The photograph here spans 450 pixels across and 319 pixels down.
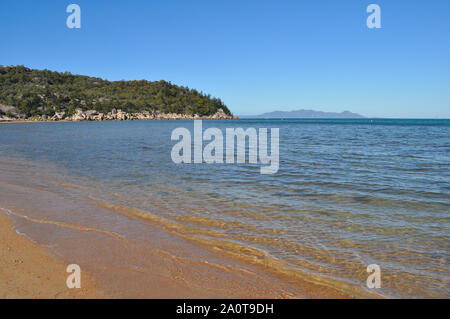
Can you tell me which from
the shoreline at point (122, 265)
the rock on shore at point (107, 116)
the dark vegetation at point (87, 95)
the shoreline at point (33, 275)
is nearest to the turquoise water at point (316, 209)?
the shoreline at point (122, 265)

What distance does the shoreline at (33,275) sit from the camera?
359 cm

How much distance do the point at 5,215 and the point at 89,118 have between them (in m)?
115

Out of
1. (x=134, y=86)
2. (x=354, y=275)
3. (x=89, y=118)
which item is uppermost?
(x=134, y=86)

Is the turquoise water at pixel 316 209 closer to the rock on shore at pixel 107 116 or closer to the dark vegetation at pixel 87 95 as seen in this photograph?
the rock on shore at pixel 107 116

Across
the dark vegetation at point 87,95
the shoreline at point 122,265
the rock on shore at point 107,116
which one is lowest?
the shoreline at point 122,265

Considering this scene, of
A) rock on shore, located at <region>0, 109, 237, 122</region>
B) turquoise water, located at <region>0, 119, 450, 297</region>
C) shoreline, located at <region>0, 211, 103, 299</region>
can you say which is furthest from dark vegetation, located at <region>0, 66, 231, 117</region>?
shoreline, located at <region>0, 211, 103, 299</region>

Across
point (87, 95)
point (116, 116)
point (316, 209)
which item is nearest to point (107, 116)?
point (116, 116)

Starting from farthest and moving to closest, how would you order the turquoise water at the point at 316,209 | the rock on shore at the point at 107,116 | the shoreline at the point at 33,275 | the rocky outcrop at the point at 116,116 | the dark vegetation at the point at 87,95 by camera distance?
the rocky outcrop at the point at 116,116
the dark vegetation at the point at 87,95
the rock on shore at the point at 107,116
the turquoise water at the point at 316,209
the shoreline at the point at 33,275

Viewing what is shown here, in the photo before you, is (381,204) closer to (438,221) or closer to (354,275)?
(438,221)

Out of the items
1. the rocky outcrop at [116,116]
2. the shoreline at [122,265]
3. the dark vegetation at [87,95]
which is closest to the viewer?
the shoreline at [122,265]

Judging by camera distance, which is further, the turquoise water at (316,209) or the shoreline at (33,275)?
the turquoise water at (316,209)

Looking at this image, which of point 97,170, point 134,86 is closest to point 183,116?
point 134,86

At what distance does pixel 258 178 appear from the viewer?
36.8 ft

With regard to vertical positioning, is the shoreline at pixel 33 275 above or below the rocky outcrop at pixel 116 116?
below
